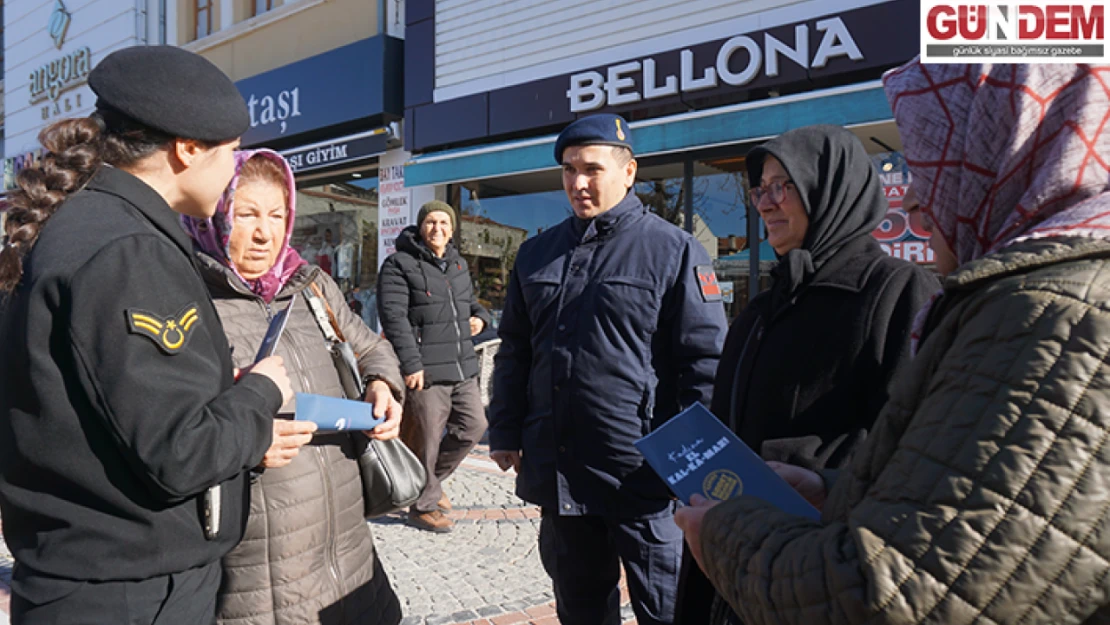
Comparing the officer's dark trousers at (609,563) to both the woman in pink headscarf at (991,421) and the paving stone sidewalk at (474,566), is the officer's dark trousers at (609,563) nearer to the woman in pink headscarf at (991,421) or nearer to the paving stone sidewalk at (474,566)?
the paving stone sidewalk at (474,566)

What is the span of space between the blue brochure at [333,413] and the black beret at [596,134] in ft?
4.15

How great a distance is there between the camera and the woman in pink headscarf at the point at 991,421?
77 centimetres

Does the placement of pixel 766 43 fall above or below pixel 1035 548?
above

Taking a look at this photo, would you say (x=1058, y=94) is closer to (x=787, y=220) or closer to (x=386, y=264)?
(x=787, y=220)

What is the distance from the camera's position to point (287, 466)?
1933 millimetres

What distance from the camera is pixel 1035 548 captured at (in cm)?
77

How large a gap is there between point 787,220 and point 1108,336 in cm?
123

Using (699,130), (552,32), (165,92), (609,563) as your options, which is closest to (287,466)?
(165,92)

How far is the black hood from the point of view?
1797mm

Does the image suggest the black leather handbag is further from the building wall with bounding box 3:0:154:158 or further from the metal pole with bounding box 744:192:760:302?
the building wall with bounding box 3:0:154:158

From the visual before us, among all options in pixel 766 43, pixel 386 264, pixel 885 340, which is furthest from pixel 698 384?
pixel 766 43

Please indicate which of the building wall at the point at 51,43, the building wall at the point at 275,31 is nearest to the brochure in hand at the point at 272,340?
the building wall at the point at 275,31

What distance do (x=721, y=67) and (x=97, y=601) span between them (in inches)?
281

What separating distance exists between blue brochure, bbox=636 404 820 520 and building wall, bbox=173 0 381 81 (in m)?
10.3
